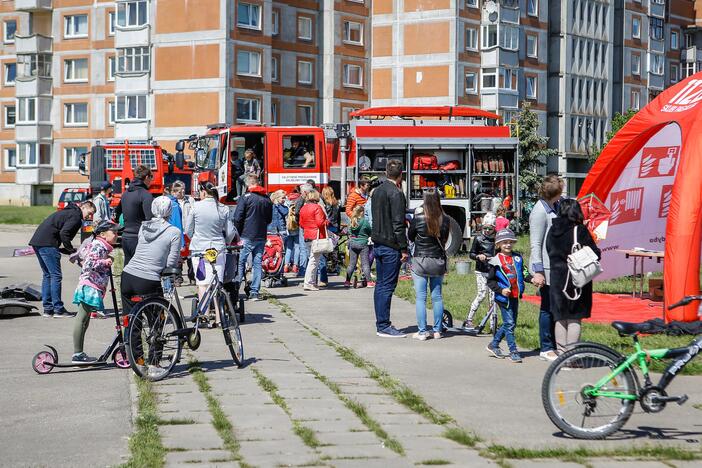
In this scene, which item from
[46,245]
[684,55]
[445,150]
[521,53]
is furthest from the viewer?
[684,55]

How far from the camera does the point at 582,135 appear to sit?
258ft

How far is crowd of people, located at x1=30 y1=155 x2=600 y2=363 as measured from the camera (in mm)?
11156

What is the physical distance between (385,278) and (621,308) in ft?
17.7

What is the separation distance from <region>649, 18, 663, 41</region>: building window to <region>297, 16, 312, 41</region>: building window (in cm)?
3248

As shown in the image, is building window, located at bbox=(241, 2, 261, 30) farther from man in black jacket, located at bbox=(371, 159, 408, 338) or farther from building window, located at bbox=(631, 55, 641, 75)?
man in black jacket, located at bbox=(371, 159, 408, 338)

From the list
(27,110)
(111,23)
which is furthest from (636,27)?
(27,110)

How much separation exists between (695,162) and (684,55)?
273 feet

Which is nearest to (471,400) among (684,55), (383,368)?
(383,368)

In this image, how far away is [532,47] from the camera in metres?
75.9

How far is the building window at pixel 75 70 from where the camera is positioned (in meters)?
73.3

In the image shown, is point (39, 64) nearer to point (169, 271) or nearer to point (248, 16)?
point (248, 16)

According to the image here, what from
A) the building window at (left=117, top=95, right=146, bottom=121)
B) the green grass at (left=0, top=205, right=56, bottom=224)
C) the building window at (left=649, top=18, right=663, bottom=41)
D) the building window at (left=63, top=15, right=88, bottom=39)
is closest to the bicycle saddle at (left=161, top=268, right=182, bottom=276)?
the green grass at (left=0, top=205, right=56, bottom=224)

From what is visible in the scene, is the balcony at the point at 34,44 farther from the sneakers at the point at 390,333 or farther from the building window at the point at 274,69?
the sneakers at the point at 390,333

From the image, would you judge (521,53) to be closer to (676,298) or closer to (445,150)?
(445,150)
